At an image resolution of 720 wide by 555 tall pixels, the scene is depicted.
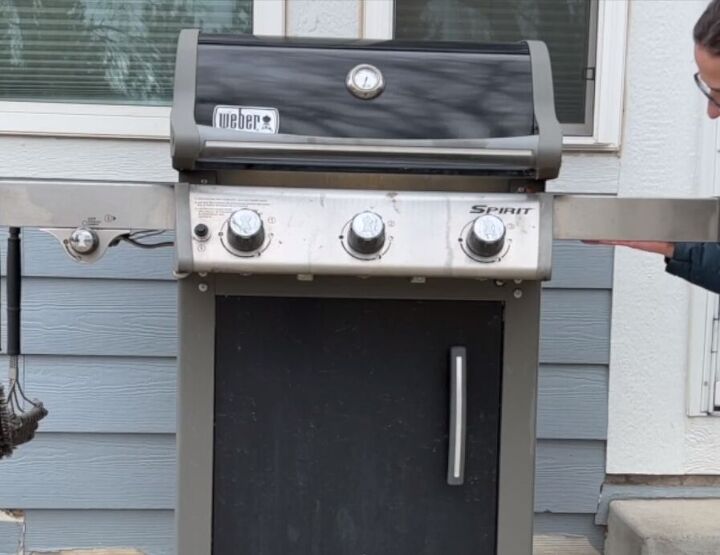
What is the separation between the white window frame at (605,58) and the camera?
264cm

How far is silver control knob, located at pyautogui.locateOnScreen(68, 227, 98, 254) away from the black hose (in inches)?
5.8

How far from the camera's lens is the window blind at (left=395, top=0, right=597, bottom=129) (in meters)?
2.73

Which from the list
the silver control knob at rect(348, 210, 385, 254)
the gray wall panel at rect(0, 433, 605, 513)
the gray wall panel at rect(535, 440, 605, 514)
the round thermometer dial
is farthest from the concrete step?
the round thermometer dial

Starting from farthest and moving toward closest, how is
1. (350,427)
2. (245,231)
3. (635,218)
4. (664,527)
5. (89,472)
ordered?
(89,472), (664,527), (350,427), (635,218), (245,231)

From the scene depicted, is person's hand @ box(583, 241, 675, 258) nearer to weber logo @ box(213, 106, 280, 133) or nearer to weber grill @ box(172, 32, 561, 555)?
weber grill @ box(172, 32, 561, 555)

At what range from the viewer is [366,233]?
1585 mm

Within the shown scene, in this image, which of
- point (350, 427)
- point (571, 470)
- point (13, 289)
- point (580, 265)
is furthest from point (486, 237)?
point (571, 470)

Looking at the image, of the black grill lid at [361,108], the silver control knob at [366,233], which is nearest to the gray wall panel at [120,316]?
the black grill lid at [361,108]

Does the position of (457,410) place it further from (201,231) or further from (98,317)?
(98,317)

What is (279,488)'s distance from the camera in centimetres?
181

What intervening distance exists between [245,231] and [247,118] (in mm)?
251

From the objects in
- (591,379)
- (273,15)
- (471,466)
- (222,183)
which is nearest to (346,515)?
(471,466)

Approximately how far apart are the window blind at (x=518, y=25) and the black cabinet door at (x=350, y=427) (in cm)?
123

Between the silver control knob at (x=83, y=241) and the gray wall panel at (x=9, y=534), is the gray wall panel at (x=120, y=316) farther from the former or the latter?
the silver control knob at (x=83, y=241)
